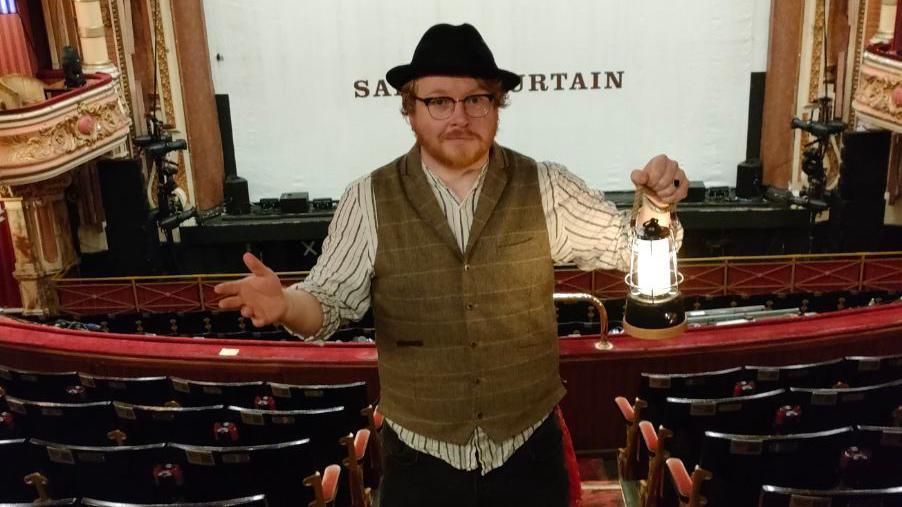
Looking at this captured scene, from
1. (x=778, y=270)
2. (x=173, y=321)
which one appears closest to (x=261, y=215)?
(x=173, y=321)

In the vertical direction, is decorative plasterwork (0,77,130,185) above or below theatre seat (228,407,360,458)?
above

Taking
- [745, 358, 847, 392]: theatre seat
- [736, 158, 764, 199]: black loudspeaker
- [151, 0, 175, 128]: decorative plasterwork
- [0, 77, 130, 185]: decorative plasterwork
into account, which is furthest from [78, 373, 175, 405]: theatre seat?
[736, 158, 764, 199]: black loudspeaker

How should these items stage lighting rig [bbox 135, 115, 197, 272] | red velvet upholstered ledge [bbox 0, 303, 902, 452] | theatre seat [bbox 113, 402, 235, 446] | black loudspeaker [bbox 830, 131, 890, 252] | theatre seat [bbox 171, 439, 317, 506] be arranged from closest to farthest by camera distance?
theatre seat [bbox 171, 439, 317, 506]
theatre seat [bbox 113, 402, 235, 446]
red velvet upholstered ledge [bbox 0, 303, 902, 452]
black loudspeaker [bbox 830, 131, 890, 252]
stage lighting rig [bbox 135, 115, 197, 272]

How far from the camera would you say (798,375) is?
3.50 meters

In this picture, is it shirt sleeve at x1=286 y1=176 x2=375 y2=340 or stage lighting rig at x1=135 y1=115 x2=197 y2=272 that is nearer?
shirt sleeve at x1=286 y1=176 x2=375 y2=340

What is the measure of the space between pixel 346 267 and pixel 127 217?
9.42m

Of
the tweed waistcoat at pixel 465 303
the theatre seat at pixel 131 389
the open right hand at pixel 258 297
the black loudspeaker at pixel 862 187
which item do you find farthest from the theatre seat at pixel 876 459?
the black loudspeaker at pixel 862 187

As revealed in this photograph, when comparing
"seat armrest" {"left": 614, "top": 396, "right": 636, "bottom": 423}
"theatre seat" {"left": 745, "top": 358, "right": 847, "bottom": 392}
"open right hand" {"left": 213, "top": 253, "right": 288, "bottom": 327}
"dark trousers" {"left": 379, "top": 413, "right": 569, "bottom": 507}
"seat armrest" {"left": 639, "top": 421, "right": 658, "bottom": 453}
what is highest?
"open right hand" {"left": 213, "top": 253, "right": 288, "bottom": 327}

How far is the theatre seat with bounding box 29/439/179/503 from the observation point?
2.86m

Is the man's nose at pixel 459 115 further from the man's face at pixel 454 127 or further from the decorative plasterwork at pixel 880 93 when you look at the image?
the decorative plasterwork at pixel 880 93

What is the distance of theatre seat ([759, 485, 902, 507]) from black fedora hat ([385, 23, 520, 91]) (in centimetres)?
134

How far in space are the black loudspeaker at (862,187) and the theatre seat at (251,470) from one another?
8848 millimetres

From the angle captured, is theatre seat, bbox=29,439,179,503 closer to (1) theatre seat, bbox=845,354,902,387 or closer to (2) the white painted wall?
(1) theatre seat, bbox=845,354,902,387

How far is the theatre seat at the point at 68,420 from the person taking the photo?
11.0 feet
